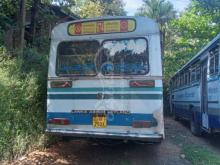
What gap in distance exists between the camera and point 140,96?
8.30 m

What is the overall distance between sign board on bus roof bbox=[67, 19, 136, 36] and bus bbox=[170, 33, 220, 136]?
2.97 meters

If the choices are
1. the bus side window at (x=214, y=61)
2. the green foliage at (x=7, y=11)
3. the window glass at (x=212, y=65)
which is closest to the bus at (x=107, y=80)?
the bus side window at (x=214, y=61)

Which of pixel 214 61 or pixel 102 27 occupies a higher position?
pixel 102 27

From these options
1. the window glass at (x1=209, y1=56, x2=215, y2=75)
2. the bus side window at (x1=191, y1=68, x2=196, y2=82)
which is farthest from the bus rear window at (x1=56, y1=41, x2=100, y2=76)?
the bus side window at (x1=191, y1=68, x2=196, y2=82)

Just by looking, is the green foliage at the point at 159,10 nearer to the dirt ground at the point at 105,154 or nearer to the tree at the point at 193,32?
the tree at the point at 193,32

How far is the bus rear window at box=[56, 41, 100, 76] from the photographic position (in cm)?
880

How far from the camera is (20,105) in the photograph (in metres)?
8.72

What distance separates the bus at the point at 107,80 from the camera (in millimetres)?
8289

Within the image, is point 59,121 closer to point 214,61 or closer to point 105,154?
point 105,154

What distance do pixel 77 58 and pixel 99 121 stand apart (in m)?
1.55

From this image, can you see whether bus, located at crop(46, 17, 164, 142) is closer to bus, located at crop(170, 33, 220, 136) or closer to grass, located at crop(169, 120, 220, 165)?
grass, located at crop(169, 120, 220, 165)

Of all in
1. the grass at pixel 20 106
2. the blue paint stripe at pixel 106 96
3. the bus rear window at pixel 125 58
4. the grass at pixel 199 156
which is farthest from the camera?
the grass at pixel 199 156

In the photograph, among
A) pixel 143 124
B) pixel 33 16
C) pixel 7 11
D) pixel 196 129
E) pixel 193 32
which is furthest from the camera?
pixel 193 32

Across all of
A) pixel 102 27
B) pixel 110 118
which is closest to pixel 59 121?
pixel 110 118
